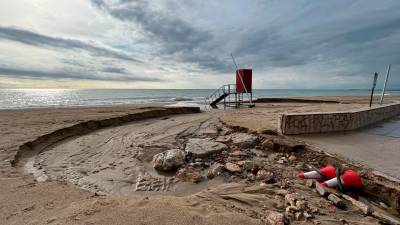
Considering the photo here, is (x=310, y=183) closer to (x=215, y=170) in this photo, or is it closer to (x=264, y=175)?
(x=264, y=175)

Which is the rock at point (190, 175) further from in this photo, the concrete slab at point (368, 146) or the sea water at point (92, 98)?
the sea water at point (92, 98)

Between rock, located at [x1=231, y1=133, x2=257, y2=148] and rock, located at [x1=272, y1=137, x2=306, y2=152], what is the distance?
0.68 meters

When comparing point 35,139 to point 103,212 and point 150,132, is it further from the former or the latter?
point 103,212

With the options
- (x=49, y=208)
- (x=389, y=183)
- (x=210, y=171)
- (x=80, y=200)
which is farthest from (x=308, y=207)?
(x=49, y=208)

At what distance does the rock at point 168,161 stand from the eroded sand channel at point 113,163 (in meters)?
0.21

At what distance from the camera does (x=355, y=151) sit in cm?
526

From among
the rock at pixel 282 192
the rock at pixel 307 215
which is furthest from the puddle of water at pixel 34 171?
the rock at pixel 307 215

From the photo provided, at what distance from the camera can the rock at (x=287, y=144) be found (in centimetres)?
586

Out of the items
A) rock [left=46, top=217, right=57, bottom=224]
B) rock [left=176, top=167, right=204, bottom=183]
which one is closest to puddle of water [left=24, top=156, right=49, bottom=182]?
rock [left=46, top=217, right=57, bottom=224]

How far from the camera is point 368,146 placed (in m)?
5.66

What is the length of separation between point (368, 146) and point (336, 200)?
336cm

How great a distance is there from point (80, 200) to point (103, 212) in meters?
0.71

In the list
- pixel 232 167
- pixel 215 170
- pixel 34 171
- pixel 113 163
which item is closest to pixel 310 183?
pixel 232 167

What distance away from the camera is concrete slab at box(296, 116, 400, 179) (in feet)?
14.6
